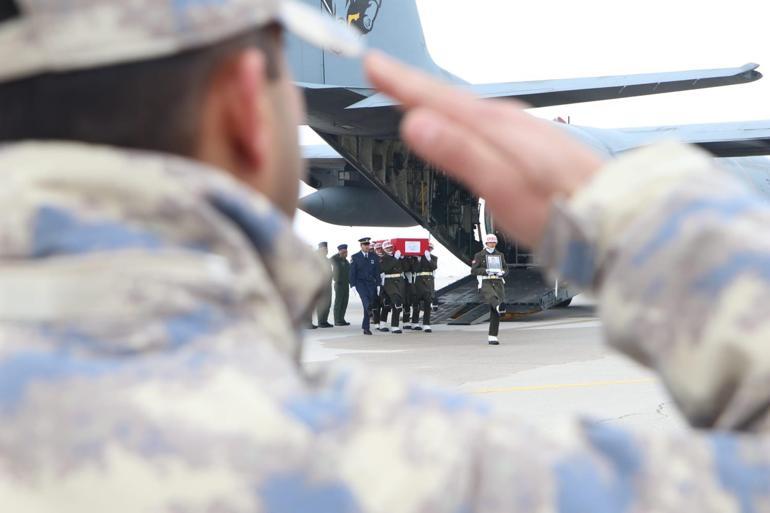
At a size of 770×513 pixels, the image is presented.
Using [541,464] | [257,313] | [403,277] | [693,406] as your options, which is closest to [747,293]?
[693,406]

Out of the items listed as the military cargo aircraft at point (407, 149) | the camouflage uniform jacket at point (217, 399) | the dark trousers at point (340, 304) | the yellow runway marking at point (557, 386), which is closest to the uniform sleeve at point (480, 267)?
the military cargo aircraft at point (407, 149)

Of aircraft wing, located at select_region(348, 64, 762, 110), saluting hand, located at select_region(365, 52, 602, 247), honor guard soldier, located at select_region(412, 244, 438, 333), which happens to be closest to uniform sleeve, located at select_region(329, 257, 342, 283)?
honor guard soldier, located at select_region(412, 244, 438, 333)

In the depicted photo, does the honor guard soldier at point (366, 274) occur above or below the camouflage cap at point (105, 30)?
below

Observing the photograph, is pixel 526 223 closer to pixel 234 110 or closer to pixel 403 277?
pixel 234 110

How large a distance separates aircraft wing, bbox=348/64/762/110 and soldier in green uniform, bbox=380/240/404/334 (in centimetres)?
346

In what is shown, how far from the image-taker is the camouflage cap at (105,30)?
768 millimetres

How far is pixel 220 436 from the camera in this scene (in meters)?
0.67

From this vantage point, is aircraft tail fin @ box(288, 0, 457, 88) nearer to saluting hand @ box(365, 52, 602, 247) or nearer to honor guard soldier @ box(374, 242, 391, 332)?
honor guard soldier @ box(374, 242, 391, 332)

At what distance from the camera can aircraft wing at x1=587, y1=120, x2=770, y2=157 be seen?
54.2ft

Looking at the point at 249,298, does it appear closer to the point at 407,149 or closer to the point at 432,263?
the point at 432,263

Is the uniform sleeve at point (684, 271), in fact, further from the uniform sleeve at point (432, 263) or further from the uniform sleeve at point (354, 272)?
the uniform sleeve at point (354, 272)

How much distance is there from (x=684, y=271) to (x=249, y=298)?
0.34 metres

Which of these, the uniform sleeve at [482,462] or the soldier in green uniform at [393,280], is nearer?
the uniform sleeve at [482,462]

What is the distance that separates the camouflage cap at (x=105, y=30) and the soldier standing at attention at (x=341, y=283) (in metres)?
18.6
